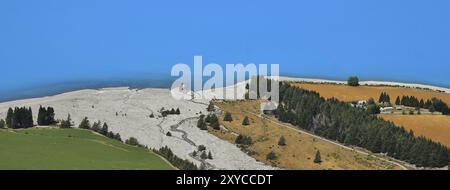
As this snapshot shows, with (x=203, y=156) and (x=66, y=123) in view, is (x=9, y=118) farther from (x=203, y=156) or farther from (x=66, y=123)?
(x=203, y=156)

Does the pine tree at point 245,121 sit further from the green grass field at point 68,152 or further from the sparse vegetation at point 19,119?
the sparse vegetation at point 19,119

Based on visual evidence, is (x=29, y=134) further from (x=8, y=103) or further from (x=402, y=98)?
(x=402, y=98)

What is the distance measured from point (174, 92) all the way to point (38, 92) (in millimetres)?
23010

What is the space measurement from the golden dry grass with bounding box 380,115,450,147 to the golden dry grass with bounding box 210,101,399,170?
12346 mm

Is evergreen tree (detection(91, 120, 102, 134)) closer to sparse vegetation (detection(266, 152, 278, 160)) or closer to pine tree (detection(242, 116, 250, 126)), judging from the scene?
sparse vegetation (detection(266, 152, 278, 160))

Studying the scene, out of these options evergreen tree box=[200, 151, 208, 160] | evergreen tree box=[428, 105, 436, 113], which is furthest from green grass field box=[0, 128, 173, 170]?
evergreen tree box=[428, 105, 436, 113]

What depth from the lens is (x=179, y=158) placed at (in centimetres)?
9119

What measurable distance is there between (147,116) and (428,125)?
39934 millimetres

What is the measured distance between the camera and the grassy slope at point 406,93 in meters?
115

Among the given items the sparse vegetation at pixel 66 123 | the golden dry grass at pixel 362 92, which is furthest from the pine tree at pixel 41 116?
the golden dry grass at pixel 362 92

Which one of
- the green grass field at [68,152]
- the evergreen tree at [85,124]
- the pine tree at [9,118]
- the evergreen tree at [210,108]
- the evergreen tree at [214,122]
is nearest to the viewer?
the green grass field at [68,152]

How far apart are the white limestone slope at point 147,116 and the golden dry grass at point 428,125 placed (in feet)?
86.1
